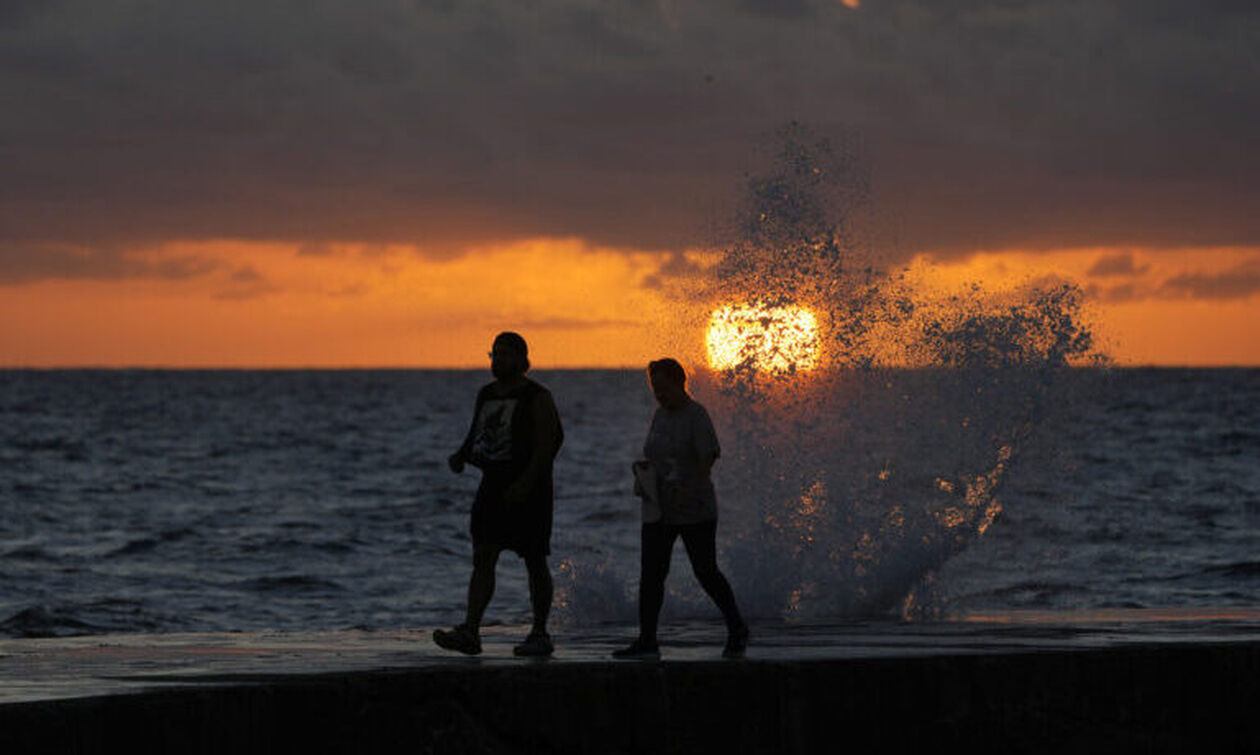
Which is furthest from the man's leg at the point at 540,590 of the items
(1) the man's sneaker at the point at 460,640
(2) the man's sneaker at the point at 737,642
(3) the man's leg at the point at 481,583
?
(2) the man's sneaker at the point at 737,642

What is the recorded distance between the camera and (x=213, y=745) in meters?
6.68

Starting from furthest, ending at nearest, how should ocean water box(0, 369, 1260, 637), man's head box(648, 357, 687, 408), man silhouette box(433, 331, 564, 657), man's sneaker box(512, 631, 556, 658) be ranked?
ocean water box(0, 369, 1260, 637)
man's sneaker box(512, 631, 556, 658)
man silhouette box(433, 331, 564, 657)
man's head box(648, 357, 687, 408)

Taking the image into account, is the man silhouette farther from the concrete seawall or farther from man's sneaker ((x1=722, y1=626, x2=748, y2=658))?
man's sneaker ((x1=722, y1=626, x2=748, y2=658))

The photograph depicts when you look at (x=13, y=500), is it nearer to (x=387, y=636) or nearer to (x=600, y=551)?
(x=600, y=551)

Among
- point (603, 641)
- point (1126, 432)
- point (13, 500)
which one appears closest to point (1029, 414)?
point (603, 641)

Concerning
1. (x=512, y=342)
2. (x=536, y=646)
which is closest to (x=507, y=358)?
(x=512, y=342)

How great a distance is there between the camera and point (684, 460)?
8.22 metres

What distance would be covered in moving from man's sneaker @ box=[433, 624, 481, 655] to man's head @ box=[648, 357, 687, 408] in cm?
138

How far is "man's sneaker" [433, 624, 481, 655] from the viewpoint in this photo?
8.38 metres

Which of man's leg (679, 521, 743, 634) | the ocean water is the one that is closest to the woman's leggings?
man's leg (679, 521, 743, 634)

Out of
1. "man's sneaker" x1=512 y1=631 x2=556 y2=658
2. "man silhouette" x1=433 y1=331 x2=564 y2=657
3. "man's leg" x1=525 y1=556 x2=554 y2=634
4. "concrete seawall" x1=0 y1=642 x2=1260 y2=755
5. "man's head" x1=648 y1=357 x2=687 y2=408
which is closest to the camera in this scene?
"concrete seawall" x1=0 y1=642 x2=1260 y2=755

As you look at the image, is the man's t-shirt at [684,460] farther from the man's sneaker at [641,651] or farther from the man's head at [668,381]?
the man's sneaker at [641,651]

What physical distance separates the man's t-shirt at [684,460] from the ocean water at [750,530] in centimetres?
292

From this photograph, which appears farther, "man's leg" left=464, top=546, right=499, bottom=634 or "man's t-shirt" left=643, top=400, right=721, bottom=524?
"man's leg" left=464, top=546, right=499, bottom=634
